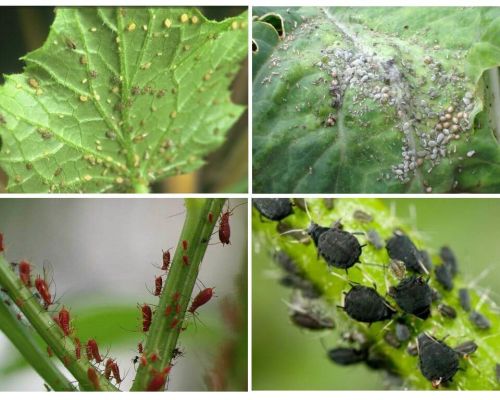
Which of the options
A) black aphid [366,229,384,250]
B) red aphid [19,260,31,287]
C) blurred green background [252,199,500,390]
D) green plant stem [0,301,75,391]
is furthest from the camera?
blurred green background [252,199,500,390]

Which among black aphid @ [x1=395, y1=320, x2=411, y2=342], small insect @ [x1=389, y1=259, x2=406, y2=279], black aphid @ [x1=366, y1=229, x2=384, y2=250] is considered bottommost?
black aphid @ [x1=395, y1=320, x2=411, y2=342]

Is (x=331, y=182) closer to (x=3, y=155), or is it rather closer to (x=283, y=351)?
(x=283, y=351)

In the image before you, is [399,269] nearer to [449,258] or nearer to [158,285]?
[449,258]

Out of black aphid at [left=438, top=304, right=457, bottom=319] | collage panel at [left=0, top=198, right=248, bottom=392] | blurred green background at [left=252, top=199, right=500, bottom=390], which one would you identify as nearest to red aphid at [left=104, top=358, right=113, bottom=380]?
collage panel at [left=0, top=198, right=248, bottom=392]

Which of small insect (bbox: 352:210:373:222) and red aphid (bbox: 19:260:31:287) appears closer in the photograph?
red aphid (bbox: 19:260:31:287)

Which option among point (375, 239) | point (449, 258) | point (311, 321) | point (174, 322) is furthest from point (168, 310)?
point (449, 258)

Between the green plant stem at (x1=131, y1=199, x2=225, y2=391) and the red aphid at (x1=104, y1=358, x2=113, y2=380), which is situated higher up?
the green plant stem at (x1=131, y1=199, x2=225, y2=391)

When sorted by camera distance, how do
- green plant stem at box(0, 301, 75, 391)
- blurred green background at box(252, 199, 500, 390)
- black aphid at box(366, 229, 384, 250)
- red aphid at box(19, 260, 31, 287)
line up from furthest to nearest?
blurred green background at box(252, 199, 500, 390) < black aphid at box(366, 229, 384, 250) < red aphid at box(19, 260, 31, 287) < green plant stem at box(0, 301, 75, 391)

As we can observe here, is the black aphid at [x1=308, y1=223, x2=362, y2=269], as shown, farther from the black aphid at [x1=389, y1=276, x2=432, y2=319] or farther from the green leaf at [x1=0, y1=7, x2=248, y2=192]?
the green leaf at [x1=0, y1=7, x2=248, y2=192]
